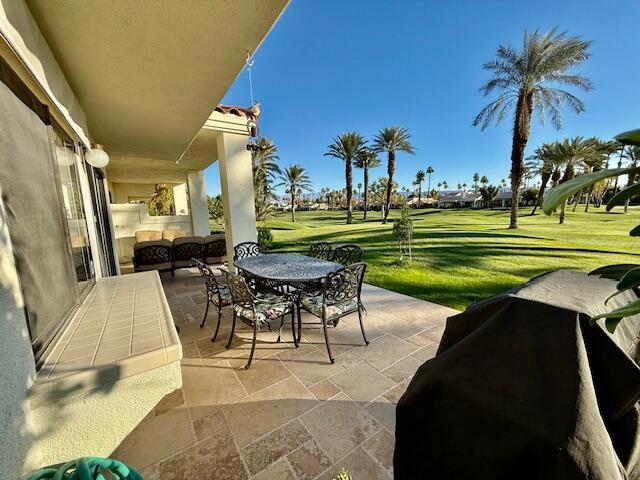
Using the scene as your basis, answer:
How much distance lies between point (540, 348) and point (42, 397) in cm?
197

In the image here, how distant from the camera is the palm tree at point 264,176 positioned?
14172 mm

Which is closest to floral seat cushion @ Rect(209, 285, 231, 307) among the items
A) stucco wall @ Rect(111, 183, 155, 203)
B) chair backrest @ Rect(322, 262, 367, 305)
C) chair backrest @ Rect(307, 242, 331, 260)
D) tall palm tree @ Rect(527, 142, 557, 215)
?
chair backrest @ Rect(322, 262, 367, 305)

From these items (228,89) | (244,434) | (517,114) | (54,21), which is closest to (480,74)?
(517,114)

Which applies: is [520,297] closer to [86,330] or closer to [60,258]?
[86,330]

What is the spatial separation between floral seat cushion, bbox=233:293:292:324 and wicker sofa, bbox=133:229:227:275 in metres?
3.69

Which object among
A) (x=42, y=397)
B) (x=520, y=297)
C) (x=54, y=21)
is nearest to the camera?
(x=520, y=297)

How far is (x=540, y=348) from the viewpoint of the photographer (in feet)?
2.74

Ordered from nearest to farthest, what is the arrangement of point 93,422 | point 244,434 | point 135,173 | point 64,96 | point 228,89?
point 93,422, point 244,434, point 64,96, point 228,89, point 135,173

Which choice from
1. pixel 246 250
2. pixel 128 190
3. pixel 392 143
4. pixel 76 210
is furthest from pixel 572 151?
pixel 128 190

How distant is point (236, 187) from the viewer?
16.9ft

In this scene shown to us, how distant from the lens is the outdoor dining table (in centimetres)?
286

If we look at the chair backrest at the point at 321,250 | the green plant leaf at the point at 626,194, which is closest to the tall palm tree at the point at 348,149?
the chair backrest at the point at 321,250

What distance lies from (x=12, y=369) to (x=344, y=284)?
2328 millimetres

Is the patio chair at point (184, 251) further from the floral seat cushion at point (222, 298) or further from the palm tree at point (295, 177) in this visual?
the palm tree at point (295, 177)
